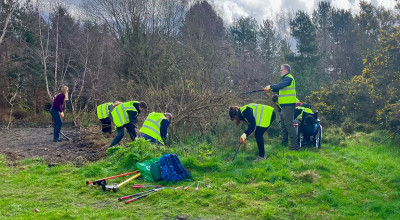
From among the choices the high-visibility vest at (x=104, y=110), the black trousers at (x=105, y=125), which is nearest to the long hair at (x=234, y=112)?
the high-visibility vest at (x=104, y=110)

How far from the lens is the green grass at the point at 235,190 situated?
14.7 ft

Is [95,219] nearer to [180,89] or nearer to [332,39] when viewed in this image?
[180,89]

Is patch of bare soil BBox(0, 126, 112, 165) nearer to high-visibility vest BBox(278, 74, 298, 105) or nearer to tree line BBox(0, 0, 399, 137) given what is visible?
tree line BBox(0, 0, 399, 137)

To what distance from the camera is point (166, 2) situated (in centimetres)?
2448

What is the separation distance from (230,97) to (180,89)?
1.75 m

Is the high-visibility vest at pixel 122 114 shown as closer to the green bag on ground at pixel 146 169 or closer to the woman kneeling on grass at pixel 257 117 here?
the green bag on ground at pixel 146 169

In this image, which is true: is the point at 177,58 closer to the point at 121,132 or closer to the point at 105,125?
the point at 105,125

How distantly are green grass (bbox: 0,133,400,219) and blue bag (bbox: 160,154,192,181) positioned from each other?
18cm

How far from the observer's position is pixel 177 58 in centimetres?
1695

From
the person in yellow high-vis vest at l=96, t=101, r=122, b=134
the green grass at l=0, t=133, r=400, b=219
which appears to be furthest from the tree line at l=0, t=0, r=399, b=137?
the green grass at l=0, t=133, r=400, b=219

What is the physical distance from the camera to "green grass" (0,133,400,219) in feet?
14.7

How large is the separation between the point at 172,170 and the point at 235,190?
1.22 m

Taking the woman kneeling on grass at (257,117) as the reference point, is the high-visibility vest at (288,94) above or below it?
above

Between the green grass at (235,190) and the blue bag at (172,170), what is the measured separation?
180mm
